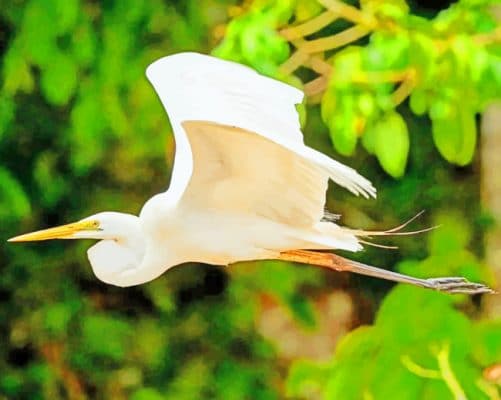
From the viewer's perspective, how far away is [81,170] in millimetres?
926

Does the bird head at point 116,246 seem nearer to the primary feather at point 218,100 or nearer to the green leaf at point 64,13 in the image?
the primary feather at point 218,100

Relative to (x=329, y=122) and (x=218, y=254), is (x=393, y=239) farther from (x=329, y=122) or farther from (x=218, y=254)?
(x=218, y=254)

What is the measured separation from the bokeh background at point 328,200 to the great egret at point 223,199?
0.16 metres

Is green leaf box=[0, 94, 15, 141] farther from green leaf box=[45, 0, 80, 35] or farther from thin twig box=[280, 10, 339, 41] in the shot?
thin twig box=[280, 10, 339, 41]

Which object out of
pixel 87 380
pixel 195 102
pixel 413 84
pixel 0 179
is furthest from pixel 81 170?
pixel 195 102

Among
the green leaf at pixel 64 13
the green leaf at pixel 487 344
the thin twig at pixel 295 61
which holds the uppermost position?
the green leaf at pixel 64 13

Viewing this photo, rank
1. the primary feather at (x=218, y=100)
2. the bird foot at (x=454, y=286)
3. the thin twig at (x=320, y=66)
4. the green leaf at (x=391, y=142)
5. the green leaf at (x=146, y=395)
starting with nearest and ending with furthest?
the primary feather at (x=218, y=100), the bird foot at (x=454, y=286), the green leaf at (x=391, y=142), the thin twig at (x=320, y=66), the green leaf at (x=146, y=395)

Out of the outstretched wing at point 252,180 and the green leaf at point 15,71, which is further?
the green leaf at point 15,71

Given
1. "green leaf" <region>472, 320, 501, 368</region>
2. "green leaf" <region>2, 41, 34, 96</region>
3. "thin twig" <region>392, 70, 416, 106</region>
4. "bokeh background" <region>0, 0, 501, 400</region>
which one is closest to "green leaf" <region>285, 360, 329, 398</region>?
"bokeh background" <region>0, 0, 501, 400</region>

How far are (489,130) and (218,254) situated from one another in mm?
430

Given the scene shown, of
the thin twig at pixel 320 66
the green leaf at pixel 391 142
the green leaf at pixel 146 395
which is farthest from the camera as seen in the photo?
the green leaf at pixel 146 395

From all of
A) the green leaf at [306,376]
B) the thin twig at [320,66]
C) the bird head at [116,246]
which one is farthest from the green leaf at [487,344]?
the bird head at [116,246]

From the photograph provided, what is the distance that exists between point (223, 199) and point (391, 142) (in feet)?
0.66

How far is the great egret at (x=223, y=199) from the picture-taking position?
1.77ft
